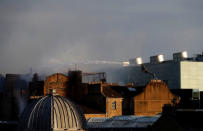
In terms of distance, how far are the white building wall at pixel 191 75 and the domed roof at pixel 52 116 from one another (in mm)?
102636

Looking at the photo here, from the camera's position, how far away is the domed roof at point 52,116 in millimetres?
42659

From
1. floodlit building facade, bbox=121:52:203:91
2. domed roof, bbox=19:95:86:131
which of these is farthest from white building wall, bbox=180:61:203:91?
domed roof, bbox=19:95:86:131

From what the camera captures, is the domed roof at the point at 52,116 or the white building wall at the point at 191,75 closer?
the domed roof at the point at 52,116

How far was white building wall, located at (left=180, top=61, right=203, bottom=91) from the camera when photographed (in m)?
145

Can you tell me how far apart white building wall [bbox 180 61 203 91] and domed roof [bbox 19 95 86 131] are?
103 m

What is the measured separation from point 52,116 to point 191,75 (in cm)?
10746

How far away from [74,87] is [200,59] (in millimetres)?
59657

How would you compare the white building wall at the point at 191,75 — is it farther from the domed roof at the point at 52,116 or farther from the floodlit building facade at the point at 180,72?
the domed roof at the point at 52,116

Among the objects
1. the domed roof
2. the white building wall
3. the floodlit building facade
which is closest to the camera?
the domed roof

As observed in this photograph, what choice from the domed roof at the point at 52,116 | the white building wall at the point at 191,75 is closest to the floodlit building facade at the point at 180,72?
the white building wall at the point at 191,75

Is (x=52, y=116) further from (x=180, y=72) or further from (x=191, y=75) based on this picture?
(x=191, y=75)

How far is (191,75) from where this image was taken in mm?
146500

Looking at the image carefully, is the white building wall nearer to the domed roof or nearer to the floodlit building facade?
the floodlit building facade

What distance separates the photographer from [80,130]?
43.2 m
